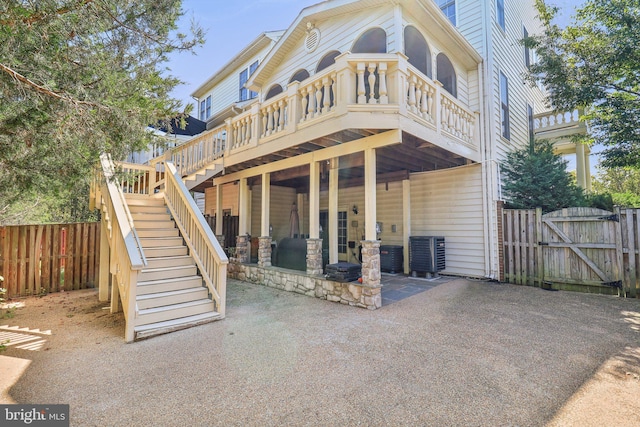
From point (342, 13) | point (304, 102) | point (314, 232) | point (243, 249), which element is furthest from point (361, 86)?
A: point (243, 249)

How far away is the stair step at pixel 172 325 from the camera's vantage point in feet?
12.6

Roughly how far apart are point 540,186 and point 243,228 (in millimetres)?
7770

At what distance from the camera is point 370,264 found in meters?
5.11

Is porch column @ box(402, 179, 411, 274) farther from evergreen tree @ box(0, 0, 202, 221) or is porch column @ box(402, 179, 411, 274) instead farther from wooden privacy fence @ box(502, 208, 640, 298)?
evergreen tree @ box(0, 0, 202, 221)

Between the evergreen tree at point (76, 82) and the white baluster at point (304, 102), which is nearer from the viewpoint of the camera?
the evergreen tree at point (76, 82)

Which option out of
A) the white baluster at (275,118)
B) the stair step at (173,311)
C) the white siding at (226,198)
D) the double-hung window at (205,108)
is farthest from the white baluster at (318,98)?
the double-hung window at (205,108)

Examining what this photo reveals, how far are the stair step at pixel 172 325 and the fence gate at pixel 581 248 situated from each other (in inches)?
275

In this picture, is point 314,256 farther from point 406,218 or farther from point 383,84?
point 383,84

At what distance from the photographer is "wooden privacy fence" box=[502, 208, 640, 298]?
5.58m

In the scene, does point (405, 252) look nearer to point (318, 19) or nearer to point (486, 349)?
A: point (486, 349)

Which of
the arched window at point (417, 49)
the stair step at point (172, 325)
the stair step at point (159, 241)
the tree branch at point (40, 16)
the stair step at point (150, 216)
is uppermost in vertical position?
the arched window at point (417, 49)

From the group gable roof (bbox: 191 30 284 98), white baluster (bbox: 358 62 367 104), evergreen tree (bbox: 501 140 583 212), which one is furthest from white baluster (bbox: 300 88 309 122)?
gable roof (bbox: 191 30 284 98)

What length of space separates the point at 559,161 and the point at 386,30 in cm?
583

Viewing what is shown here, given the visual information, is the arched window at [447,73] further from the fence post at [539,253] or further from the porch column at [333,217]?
the porch column at [333,217]
